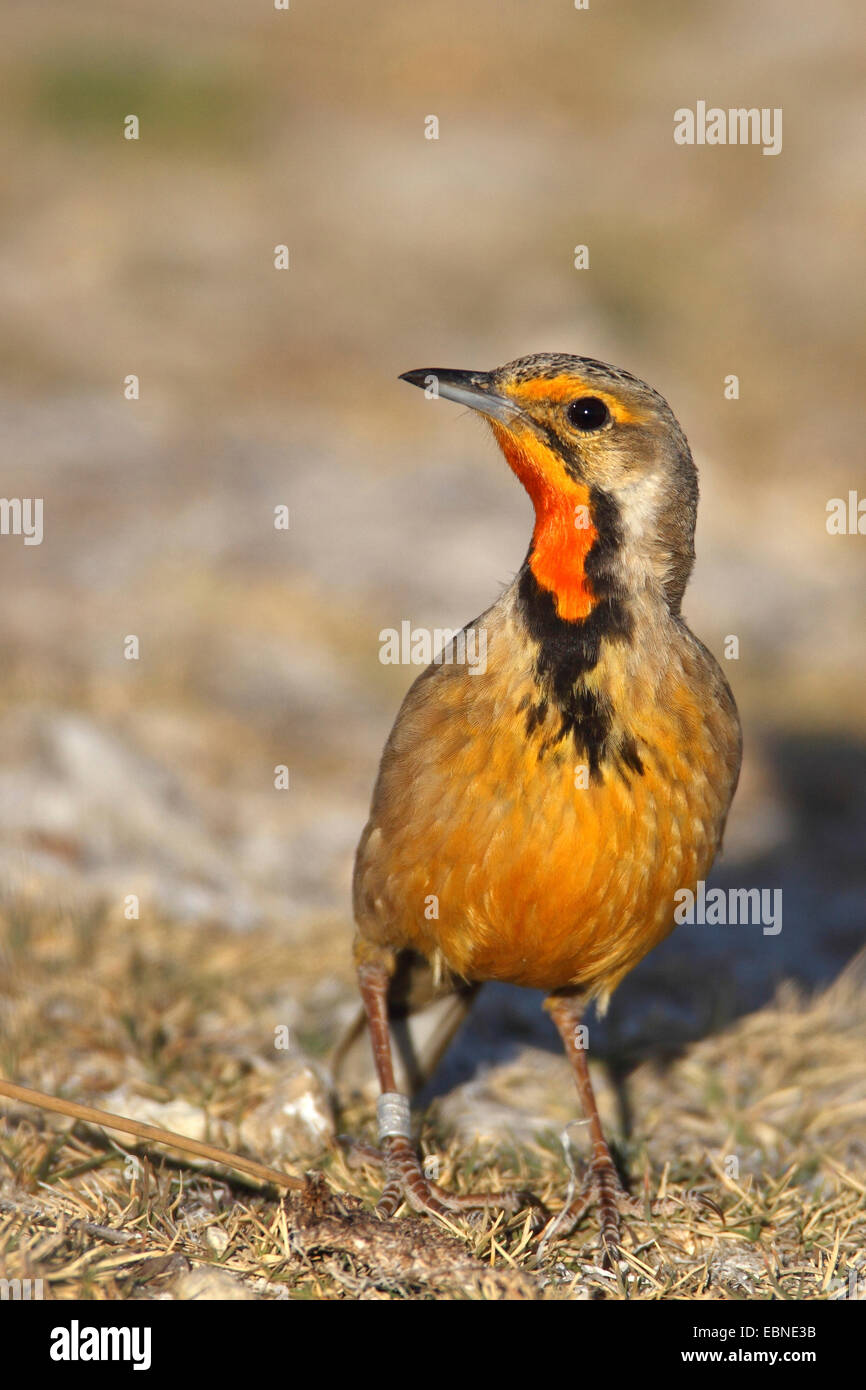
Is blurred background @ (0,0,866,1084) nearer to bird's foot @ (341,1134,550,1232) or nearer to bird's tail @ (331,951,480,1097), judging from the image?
bird's tail @ (331,951,480,1097)

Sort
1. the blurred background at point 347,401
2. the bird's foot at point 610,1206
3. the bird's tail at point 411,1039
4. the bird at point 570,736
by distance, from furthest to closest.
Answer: the blurred background at point 347,401, the bird's tail at point 411,1039, the bird's foot at point 610,1206, the bird at point 570,736

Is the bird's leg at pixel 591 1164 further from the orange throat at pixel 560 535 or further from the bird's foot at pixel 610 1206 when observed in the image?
the orange throat at pixel 560 535

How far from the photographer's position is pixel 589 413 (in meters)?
4.59

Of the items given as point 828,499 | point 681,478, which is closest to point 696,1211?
point 681,478

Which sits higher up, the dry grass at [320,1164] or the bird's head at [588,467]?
the bird's head at [588,467]

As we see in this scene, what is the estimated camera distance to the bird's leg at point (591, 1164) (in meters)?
4.67

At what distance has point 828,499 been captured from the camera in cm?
1282

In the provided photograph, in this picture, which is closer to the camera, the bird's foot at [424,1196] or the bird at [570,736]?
the bird at [570,736]

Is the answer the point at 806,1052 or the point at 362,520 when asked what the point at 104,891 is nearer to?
the point at 806,1052

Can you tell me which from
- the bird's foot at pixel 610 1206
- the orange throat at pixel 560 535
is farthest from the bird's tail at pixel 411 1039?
the orange throat at pixel 560 535

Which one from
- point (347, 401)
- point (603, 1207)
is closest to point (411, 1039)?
point (603, 1207)

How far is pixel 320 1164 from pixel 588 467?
261 centimetres

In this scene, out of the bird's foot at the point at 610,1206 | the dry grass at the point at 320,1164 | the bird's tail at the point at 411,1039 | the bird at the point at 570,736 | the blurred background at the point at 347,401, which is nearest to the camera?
the dry grass at the point at 320,1164

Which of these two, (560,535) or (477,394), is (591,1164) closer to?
(560,535)
